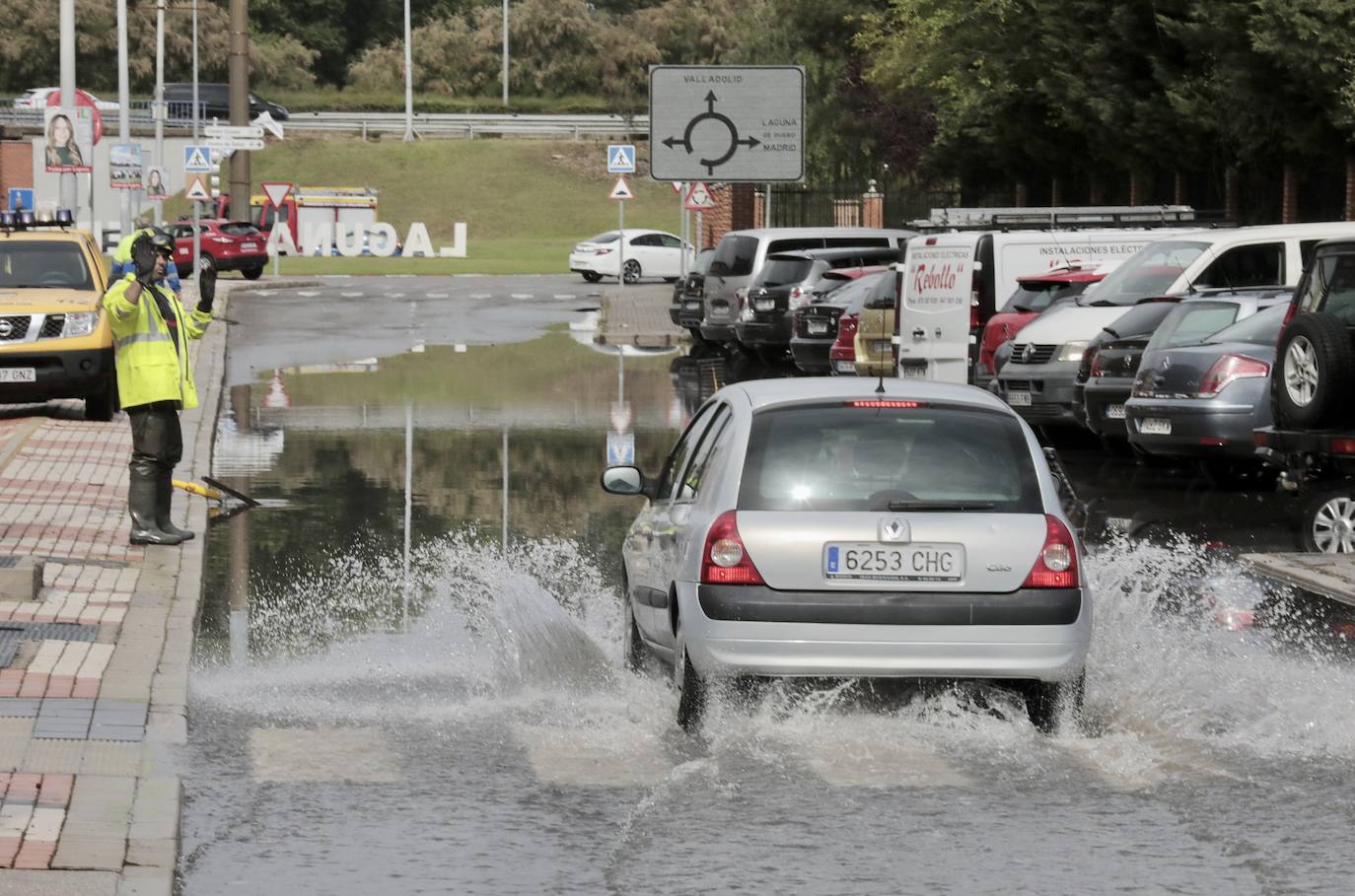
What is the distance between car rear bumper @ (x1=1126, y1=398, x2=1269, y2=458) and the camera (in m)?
16.9

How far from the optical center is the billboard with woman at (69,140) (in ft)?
115

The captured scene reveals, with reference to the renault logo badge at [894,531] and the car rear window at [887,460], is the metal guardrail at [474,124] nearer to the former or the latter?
the car rear window at [887,460]

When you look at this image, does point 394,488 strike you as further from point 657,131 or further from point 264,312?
point 264,312

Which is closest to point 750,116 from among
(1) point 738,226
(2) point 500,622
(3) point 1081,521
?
(3) point 1081,521

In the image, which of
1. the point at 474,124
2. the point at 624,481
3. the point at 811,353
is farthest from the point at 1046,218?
the point at 474,124

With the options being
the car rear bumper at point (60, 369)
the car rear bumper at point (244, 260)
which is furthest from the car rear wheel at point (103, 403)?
the car rear bumper at point (244, 260)

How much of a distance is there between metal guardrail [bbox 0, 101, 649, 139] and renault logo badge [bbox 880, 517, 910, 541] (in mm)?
93376

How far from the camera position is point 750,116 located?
32.7 meters

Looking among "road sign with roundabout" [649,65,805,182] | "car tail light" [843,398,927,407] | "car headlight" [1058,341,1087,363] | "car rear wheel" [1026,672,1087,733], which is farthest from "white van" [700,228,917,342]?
"car rear wheel" [1026,672,1087,733]

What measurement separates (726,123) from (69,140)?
1043 centimetres

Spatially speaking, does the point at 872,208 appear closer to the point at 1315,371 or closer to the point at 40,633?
the point at 1315,371

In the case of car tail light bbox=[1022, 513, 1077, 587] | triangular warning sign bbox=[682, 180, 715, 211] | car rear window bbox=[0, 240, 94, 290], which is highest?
triangular warning sign bbox=[682, 180, 715, 211]

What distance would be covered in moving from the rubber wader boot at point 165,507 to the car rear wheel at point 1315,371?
6.31m

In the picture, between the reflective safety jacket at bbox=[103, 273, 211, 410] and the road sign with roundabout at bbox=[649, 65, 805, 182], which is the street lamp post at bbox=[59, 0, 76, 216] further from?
the reflective safety jacket at bbox=[103, 273, 211, 410]
